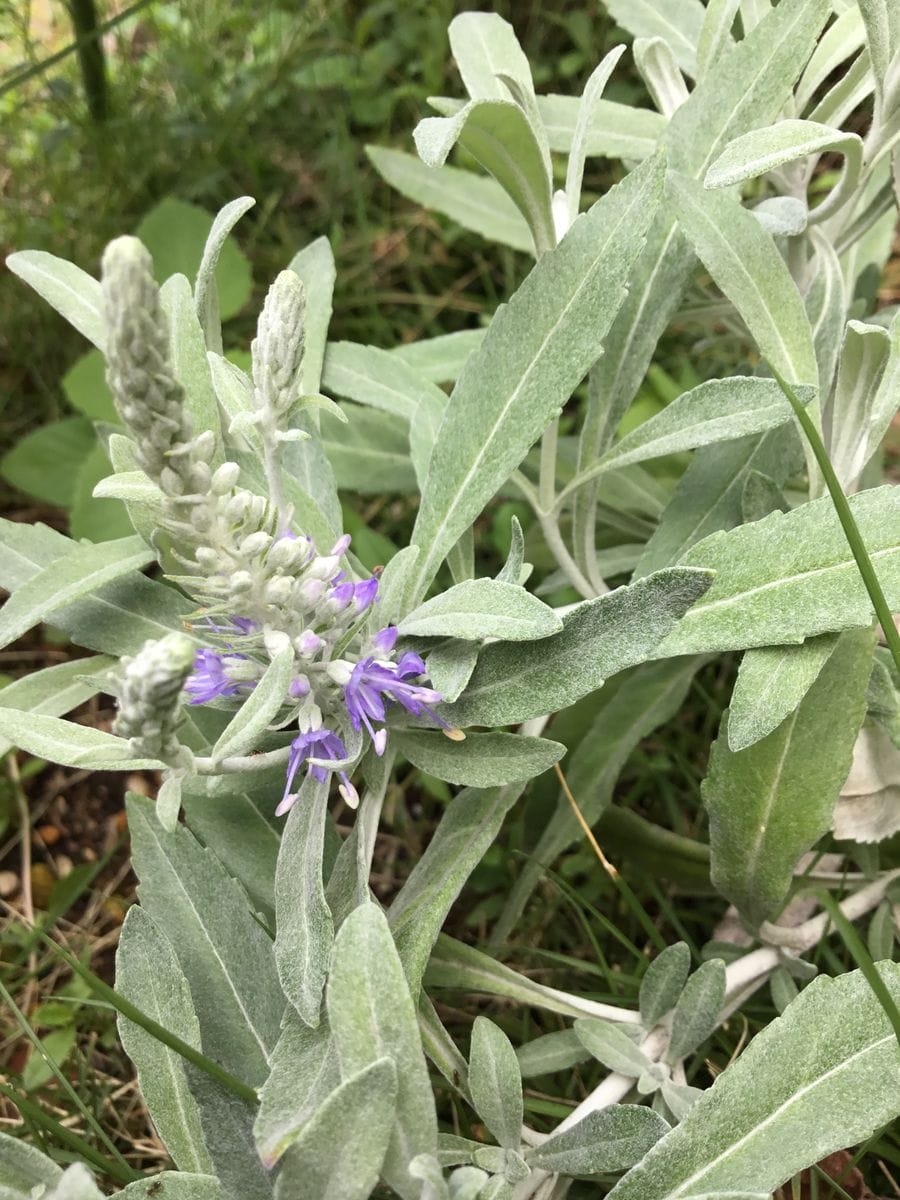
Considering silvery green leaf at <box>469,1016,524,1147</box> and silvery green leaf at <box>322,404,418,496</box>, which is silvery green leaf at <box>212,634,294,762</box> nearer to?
silvery green leaf at <box>469,1016,524,1147</box>

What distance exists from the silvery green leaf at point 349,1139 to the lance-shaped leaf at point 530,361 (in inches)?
18.5

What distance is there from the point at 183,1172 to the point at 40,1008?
75 centimetres

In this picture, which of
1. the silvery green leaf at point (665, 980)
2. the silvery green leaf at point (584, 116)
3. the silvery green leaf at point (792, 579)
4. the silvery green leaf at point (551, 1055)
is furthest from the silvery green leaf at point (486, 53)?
the silvery green leaf at point (551, 1055)

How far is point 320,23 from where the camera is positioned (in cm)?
252

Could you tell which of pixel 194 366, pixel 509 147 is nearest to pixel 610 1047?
pixel 194 366

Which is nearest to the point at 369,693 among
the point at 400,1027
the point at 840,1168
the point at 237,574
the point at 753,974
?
the point at 237,574

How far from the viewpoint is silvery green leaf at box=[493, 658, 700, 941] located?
1370 millimetres

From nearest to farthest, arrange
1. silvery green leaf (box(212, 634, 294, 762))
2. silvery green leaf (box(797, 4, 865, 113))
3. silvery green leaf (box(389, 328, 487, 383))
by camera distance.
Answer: silvery green leaf (box(212, 634, 294, 762))
silvery green leaf (box(797, 4, 865, 113))
silvery green leaf (box(389, 328, 487, 383))

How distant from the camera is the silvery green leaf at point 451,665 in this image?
1.00 meters

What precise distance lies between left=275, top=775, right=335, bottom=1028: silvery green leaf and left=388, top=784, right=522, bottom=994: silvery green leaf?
0.27 feet

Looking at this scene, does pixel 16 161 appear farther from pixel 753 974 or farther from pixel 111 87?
pixel 753 974

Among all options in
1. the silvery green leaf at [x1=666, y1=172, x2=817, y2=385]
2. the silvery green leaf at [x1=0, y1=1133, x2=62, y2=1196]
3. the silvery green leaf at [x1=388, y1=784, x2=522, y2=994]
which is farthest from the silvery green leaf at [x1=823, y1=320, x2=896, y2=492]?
the silvery green leaf at [x1=0, y1=1133, x2=62, y2=1196]

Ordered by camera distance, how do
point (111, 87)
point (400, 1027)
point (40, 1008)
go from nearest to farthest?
point (400, 1027) → point (40, 1008) → point (111, 87)

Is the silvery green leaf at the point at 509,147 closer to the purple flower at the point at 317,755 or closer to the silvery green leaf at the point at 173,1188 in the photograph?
the purple flower at the point at 317,755
